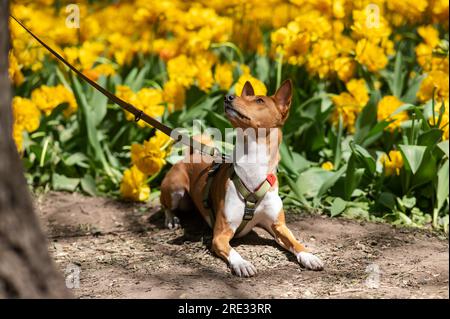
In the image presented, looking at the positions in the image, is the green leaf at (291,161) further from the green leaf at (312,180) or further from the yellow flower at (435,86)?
the yellow flower at (435,86)

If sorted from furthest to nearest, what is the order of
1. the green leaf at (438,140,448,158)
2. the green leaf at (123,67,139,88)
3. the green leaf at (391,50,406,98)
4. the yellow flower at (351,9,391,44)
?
the green leaf at (123,67,139,88)
the green leaf at (391,50,406,98)
the yellow flower at (351,9,391,44)
the green leaf at (438,140,448,158)

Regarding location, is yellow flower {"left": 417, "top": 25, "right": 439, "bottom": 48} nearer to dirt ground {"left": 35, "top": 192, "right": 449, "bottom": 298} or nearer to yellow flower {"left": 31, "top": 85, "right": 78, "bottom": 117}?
dirt ground {"left": 35, "top": 192, "right": 449, "bottom": 298}

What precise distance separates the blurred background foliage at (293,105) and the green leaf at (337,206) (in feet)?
0.04

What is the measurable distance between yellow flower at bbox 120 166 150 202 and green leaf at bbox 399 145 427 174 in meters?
1.86

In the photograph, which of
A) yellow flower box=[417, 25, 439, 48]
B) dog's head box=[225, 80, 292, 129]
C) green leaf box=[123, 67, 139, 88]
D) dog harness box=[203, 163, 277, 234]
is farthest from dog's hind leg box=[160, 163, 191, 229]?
yellow flower box=[417, 25, 439, 48]

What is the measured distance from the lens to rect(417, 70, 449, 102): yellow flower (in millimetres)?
5602

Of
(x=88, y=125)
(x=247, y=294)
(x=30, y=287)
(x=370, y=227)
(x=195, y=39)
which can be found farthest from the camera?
(x=195, y=39)

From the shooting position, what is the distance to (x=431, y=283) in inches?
153

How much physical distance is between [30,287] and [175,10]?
408 cm

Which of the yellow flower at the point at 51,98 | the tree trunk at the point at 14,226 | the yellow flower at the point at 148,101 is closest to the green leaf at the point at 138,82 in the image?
the yellow flower at the point at 51,98

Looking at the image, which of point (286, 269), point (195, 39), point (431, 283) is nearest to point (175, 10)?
point (195, 39)

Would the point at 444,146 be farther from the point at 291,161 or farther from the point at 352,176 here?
the point at 291,161

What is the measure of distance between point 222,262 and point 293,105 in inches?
73.0
